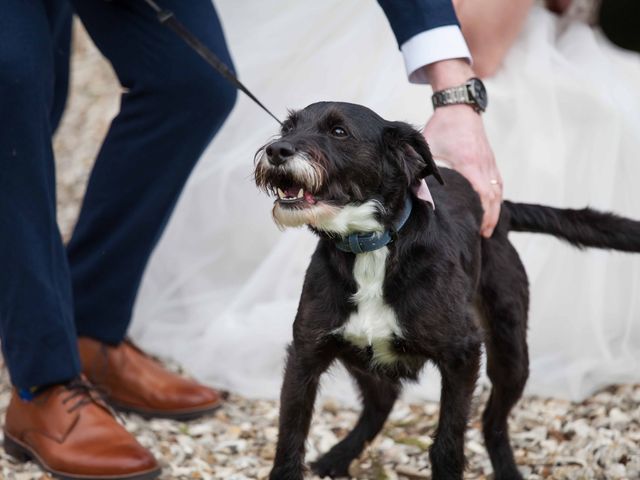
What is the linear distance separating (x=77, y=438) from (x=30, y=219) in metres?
0.78

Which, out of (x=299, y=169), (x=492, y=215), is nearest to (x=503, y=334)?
(x=492, y=215)

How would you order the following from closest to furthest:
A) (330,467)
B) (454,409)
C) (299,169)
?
(299,169) → (454,409) → (330,467)

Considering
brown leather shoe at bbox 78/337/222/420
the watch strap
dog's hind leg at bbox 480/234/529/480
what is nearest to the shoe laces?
brown leather shoe at bbox 78/337/222/420

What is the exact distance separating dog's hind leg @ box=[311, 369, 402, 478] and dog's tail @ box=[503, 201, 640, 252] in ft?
2.36

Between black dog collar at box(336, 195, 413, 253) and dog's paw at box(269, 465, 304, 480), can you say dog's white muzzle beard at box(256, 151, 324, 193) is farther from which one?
dog's paw at box(269, 465, 304, 480)

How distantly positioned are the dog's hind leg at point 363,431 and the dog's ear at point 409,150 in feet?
3.42

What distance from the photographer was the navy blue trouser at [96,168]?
10.4 ft

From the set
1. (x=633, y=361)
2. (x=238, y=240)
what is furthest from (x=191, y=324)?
(x=633, y=361)

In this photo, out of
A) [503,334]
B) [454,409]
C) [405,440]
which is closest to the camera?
[454,409]

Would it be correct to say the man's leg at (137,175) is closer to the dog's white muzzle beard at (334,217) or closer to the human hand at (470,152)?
the human hand at (470,152)

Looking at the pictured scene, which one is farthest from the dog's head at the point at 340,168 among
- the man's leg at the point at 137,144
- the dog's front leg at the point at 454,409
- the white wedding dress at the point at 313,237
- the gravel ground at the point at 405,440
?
the white wedding dress at the point at 313,237

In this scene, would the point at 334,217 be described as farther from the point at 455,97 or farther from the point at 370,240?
the point at 455,97

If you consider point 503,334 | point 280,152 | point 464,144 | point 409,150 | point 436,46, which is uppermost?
point 436,46

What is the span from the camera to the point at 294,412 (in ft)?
9.29
